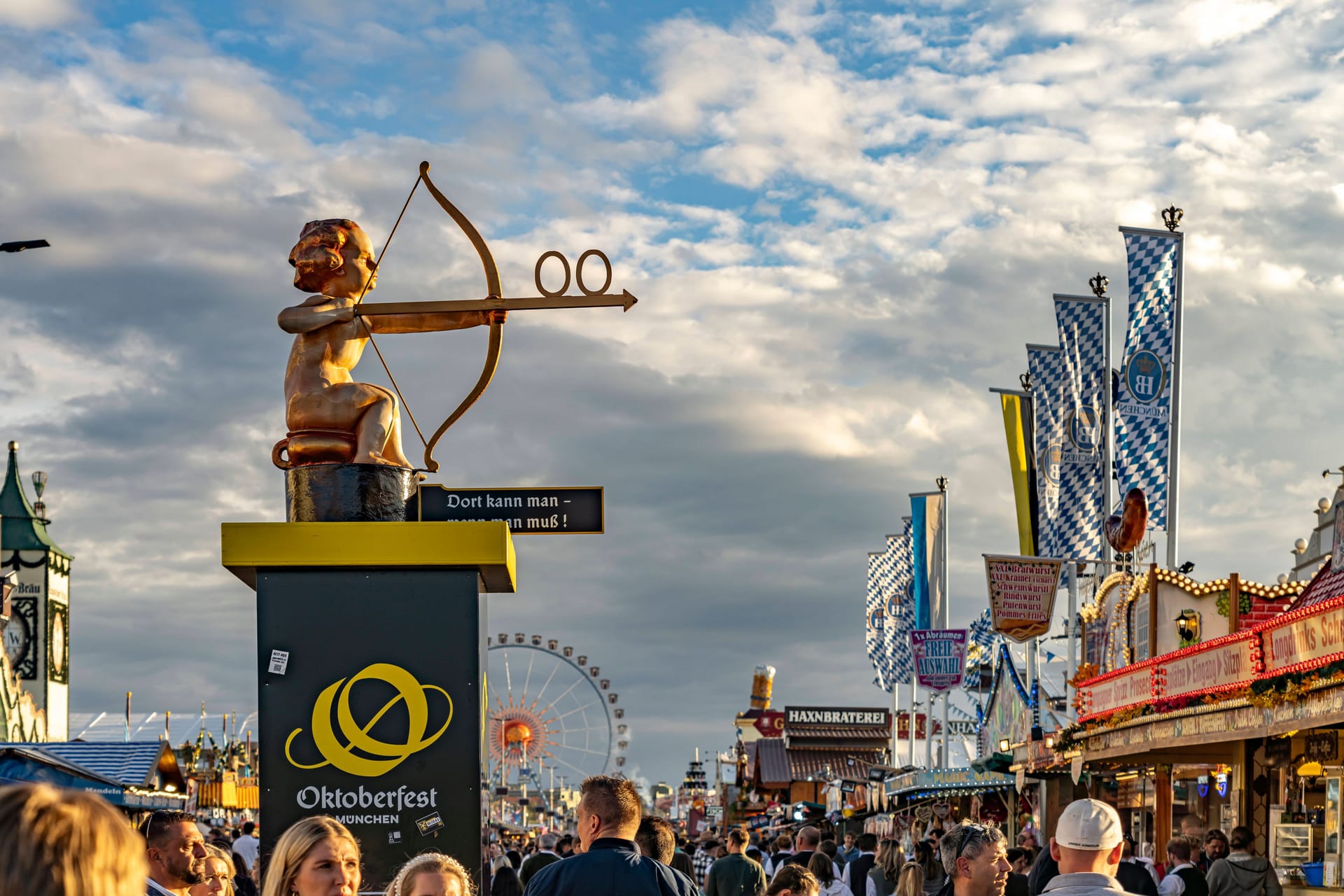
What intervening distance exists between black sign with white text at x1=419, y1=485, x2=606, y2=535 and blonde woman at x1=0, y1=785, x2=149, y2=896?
568 centimetres

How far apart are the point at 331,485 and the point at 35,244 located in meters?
10.7

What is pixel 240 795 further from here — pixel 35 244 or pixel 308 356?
pixel 308 356

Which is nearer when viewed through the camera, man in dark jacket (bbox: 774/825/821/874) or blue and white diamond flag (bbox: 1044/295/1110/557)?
man in dark jacket (bbox: 774/825/821/874)

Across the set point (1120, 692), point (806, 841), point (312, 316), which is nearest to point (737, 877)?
point (806, 841)

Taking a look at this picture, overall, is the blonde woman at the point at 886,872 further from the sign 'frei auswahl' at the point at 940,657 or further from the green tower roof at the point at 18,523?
the green tower roof at the point at 18,523

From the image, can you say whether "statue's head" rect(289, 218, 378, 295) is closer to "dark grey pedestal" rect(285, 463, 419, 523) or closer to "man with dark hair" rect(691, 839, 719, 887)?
"dark grey pedestal" rect(285, 463, 419, 523)

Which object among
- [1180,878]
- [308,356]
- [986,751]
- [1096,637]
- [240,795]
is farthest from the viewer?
[240,795]

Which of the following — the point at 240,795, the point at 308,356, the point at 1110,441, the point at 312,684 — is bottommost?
the point at 240,795

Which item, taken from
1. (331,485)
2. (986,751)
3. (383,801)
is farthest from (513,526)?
(986,751)

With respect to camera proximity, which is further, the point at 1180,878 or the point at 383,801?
the point at 1180,878

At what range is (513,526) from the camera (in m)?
7.84

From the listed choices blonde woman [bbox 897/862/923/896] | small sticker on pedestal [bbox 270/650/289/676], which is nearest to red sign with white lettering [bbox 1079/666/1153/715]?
blonde woman [bbox 897/862/923/896]

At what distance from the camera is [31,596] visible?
57.6 m

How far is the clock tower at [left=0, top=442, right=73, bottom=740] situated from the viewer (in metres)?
57.2
